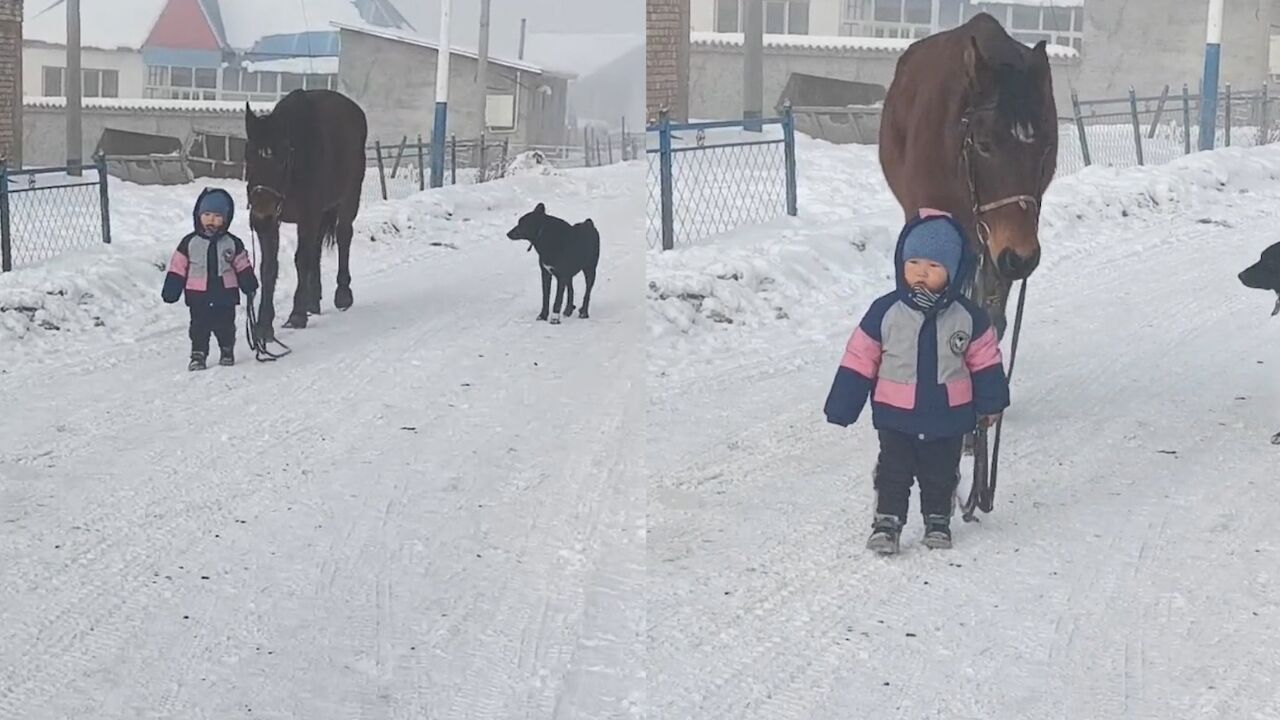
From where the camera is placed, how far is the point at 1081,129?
220 centimetres

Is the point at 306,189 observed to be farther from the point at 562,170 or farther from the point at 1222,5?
the point at 1222,5

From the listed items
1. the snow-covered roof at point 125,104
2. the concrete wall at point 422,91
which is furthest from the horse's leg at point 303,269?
the snow-covered roof at point 125,104

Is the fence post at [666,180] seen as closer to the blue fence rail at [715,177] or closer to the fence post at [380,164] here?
the blue fence rail at [715,177]

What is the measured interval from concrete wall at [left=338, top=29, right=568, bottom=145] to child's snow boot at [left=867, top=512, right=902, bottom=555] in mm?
665

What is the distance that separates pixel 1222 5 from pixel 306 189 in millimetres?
1861

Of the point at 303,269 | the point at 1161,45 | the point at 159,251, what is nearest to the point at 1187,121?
the point at 1161,45

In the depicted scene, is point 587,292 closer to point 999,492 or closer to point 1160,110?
point 999,492

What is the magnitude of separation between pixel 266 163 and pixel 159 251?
0.33 meters

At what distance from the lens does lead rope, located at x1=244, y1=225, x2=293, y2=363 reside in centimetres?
283

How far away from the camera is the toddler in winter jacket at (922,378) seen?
5.64 feet

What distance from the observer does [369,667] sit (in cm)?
139

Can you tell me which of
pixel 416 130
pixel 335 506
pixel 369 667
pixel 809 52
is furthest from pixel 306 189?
pixel 369 667

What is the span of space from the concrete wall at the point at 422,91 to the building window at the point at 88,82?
1.11ft

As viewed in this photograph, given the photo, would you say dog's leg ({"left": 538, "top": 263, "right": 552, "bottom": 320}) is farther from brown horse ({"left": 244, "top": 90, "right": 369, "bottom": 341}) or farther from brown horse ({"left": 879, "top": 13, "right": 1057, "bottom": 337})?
brown horse ({"left": 879, "top": 13, "right": 1057, "bottom": 337})
